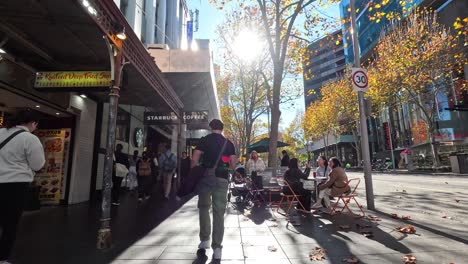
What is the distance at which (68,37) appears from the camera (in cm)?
581

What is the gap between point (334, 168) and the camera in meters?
6.86

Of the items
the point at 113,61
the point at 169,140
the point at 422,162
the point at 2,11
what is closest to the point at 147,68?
the point at 113,61

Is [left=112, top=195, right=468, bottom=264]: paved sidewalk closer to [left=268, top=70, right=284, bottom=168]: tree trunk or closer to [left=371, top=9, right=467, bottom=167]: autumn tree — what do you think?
[left=268, top=70, right=284, bottom=168]: tree trunk

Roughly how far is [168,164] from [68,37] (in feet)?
18.6

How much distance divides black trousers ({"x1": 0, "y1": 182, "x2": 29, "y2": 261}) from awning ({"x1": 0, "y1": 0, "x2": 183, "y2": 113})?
2576 mm

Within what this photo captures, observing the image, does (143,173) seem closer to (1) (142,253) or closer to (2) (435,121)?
(1) (142,253)

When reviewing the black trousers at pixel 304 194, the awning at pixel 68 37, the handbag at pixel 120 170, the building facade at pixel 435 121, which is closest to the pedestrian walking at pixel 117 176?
the handbag at pixel 120 170

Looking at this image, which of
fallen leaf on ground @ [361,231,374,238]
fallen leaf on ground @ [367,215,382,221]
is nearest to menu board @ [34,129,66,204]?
fallen leaf on ground @ [361,231,374,238]

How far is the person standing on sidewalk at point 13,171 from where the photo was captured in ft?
10.1

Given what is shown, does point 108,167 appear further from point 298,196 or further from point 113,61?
point 298,196

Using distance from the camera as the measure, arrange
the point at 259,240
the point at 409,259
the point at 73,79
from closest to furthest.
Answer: the point at 409,259
the point at 259,240
the point at 73,79

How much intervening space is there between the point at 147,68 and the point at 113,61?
2241mm

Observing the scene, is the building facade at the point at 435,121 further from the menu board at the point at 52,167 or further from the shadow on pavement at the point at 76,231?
the shadow on pavement at the point at 76,231

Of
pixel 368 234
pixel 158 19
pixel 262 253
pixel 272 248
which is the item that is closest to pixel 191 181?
pixel 262 253
